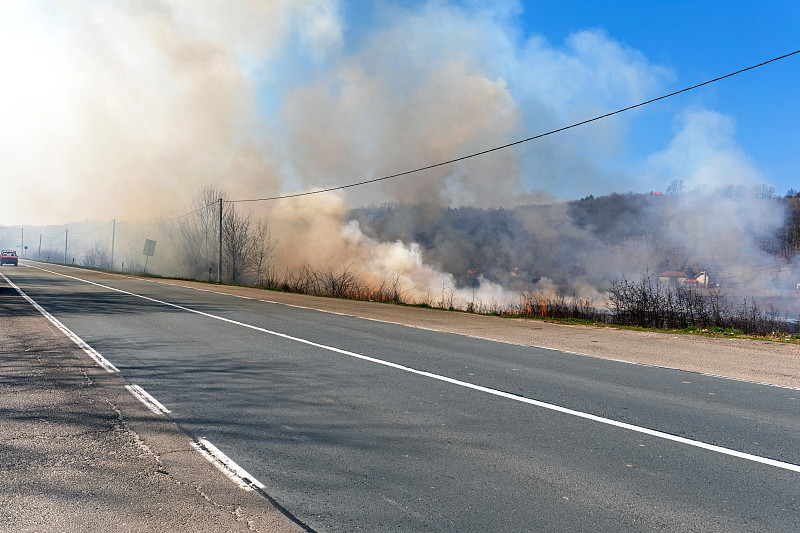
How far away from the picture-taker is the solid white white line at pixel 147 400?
525 centimetres

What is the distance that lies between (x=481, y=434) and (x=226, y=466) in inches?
84.6

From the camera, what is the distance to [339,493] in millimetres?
3396

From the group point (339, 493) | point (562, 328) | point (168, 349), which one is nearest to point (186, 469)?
point (339, 493)

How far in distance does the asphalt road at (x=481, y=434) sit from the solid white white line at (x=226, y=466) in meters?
0.10

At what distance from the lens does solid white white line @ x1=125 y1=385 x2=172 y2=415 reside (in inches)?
207

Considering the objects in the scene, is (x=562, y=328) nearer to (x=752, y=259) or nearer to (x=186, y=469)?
(x=186, y=469)

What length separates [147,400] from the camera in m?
5.61

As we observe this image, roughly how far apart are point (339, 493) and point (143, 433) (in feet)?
7.09

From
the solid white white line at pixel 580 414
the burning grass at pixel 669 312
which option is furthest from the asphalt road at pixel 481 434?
the burning grass at pixel 669 312

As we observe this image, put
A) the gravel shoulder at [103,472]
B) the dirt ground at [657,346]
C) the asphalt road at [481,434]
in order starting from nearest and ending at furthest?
the gravel shoulder at [103,472], the asphalt road at [481,434], the dirt ground at [657,346]

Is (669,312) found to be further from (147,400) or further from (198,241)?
(198,241)

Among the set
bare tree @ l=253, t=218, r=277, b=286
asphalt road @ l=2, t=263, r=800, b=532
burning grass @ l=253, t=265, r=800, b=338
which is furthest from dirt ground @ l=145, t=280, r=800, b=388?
bare tree @ l=253, t=218, r=277, b=286

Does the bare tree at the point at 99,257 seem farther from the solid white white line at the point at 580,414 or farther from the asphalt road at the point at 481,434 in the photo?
the solid white white line at the point at 580,414

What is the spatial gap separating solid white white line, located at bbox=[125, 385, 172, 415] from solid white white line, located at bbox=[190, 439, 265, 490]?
1106 mm
